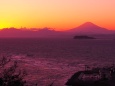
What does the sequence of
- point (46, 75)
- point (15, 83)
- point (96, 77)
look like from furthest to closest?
point (46, 75)
point (96, 77)
point (15, 83)

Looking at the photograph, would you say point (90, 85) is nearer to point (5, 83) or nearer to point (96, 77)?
point (96, 77)

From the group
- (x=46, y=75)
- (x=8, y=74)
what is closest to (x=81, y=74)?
(x=46, y=75)

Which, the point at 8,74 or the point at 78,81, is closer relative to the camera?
the point at 8,74

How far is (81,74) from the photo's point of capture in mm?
56562

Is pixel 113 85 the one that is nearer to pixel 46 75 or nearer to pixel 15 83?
pixel 46 75

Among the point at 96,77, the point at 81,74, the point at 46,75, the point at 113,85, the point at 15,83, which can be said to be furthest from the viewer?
the point at 46,75

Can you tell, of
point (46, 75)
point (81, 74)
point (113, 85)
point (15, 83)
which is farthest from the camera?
point (46, 75)

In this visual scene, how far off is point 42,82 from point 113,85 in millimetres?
13793

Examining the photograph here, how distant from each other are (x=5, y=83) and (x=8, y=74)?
510mm

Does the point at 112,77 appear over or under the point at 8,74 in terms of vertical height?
under

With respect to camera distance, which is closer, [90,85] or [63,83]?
[90,85]

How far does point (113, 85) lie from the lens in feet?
151

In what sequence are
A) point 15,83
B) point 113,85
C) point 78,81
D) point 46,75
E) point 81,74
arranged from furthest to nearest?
1. point 46,75
2. point 81,74
3. point 78,81
4. point 113,85
5. point 15,83

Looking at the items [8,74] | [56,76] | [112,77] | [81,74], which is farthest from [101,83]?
[8,74]
